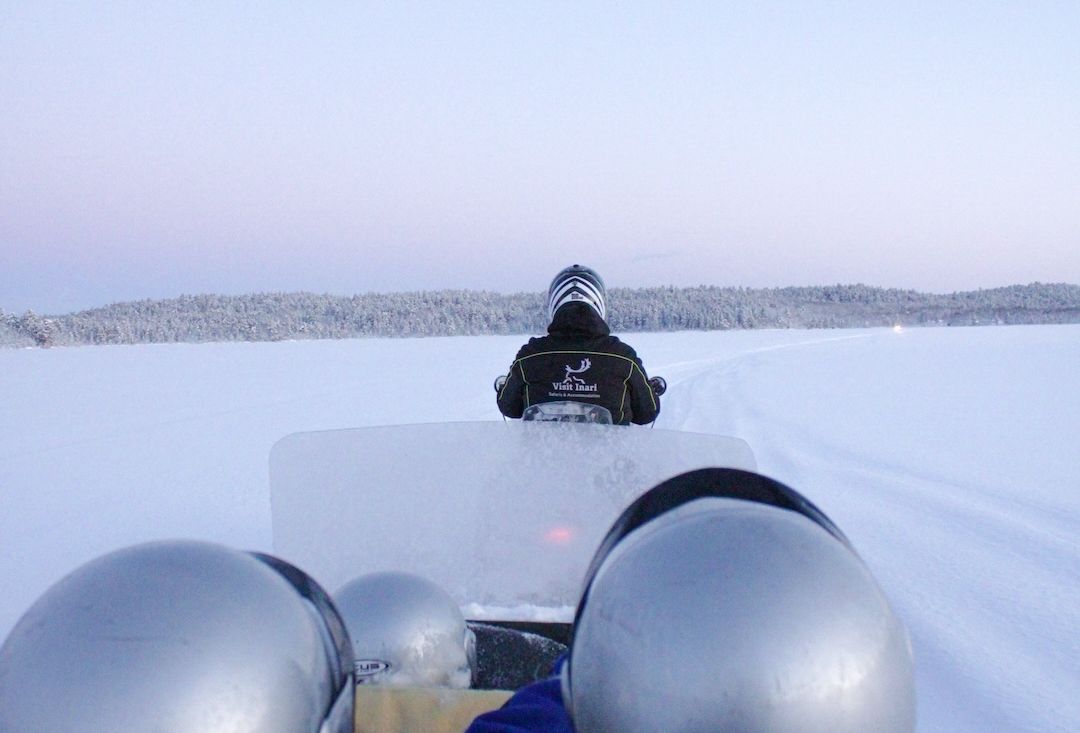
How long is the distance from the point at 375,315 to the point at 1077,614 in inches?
2835

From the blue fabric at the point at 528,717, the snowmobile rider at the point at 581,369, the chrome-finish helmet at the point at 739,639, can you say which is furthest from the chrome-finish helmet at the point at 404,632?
the snowmobile rider at the point at 581,369

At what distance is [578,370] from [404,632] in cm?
214

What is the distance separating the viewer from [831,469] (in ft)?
23.1

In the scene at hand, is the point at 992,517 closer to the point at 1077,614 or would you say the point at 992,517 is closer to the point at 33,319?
the point at 1077,614

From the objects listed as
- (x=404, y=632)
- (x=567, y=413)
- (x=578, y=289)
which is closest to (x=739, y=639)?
(x=404, y=632)

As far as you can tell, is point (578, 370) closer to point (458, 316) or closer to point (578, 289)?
point (578, 289)

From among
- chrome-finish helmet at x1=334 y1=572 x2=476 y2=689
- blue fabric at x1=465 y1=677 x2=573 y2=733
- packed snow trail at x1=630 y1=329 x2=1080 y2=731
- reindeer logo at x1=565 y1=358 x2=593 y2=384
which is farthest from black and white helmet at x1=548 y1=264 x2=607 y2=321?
blue fabric at x1=465 y1=677 x2=573 y2=733

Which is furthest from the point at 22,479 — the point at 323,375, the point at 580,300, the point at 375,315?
the point at 375,315

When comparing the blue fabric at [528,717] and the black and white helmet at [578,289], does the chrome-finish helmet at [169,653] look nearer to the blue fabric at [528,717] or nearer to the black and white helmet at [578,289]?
the blue fabric at [528,717]

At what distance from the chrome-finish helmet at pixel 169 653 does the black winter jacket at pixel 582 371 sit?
2.68 m

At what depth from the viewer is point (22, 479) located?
7.16 m

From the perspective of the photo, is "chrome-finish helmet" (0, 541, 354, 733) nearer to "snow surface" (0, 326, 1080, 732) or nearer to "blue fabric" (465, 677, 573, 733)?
"blue fabric" (465, 677, 573, 733)

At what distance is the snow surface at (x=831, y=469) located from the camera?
3464 millimetres

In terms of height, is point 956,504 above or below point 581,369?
below
